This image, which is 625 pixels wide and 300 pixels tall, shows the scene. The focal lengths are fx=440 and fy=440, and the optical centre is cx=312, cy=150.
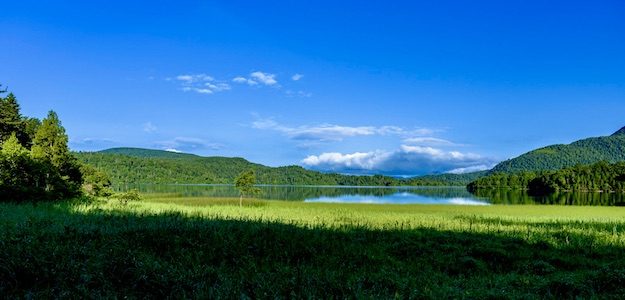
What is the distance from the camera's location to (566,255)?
1761cm

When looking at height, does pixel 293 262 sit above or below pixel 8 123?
below

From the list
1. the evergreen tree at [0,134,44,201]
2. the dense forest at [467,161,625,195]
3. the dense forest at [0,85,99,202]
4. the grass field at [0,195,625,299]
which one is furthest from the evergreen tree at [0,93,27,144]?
the dense forest at [467,161,625,195]

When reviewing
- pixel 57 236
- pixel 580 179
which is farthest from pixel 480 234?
pixel 580 179

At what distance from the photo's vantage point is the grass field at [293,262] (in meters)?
9.77

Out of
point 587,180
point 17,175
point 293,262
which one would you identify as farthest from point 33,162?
point 587,180

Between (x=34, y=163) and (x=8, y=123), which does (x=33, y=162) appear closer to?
(x=34, y=163)

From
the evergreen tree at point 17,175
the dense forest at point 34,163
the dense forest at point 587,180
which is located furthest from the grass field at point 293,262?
the dense forest at point 587,180

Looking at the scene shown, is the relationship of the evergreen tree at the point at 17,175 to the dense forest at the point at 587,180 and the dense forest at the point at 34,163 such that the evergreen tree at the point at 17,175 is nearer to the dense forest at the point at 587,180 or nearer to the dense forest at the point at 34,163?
the dense forest at the point at 34,163

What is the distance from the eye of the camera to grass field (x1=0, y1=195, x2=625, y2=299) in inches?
385

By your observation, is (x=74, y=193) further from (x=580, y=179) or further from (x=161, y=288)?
(x=580, y=179)

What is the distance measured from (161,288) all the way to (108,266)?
207cm

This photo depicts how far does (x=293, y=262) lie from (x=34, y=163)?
128ft

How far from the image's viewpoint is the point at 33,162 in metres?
43.3

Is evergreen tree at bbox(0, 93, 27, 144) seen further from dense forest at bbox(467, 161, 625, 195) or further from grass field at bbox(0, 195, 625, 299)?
dense forest at bbox(467, 161, 625, 195)
